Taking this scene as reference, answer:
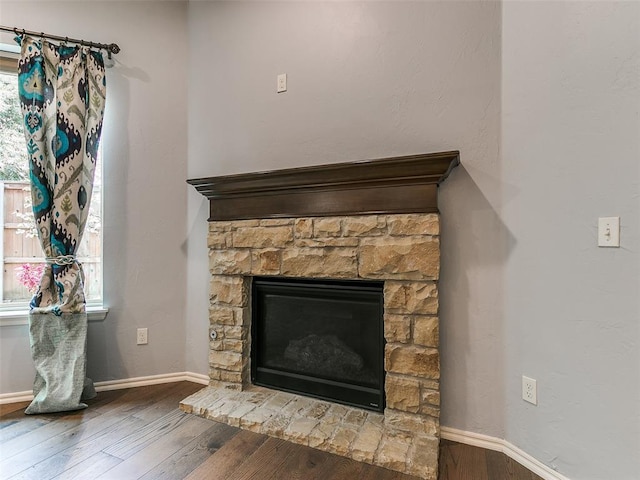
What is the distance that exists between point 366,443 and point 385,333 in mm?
555

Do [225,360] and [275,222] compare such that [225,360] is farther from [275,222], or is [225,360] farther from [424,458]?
[424,458]

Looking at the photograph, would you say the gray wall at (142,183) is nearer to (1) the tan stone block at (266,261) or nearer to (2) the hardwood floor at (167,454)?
(2) the hardwood floor at (167,454)

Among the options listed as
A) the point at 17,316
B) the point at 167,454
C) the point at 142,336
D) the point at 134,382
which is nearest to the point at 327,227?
the point at 167,454

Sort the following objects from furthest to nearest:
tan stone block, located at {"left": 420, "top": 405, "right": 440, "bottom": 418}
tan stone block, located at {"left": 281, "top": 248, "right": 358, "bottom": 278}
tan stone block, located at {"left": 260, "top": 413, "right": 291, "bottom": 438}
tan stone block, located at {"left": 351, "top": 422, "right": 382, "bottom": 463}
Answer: tan stone block, located at {"left": 281, "top": 248, "right": 358, "bottom": 278} < tan stone block, located at {"left": 260, "top": 413, "right": 291, "bottom": 438} < tan stone block, located at {"left": 420, "top": 405, "right": 440, "bottom": 418} < tan stone block, located at {"left": 351, "top": 422, "right": 382, "bottom": 463}

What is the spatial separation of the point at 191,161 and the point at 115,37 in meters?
1.02

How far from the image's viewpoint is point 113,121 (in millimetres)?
2420

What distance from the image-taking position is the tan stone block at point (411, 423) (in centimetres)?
172

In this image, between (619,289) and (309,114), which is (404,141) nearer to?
(309,114)

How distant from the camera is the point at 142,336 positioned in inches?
97.7

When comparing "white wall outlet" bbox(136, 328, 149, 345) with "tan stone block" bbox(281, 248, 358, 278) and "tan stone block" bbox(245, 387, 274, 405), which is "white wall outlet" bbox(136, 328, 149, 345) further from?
"tan stone block" bbox(281, 248, 358, 278)

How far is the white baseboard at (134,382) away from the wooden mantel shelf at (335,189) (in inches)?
49.5

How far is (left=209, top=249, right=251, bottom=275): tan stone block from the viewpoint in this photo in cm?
223

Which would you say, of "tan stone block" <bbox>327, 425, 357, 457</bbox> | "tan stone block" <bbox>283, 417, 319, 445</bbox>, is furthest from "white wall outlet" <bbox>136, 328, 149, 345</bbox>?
"tan stone block" <bbox>327, 425, 357, 457</bbox>

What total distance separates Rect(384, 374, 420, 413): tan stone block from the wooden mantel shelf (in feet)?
3.02
